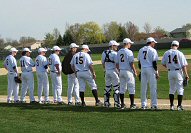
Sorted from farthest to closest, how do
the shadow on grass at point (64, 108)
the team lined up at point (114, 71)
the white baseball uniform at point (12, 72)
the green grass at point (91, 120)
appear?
the white baseball uniform at point (12, 72) → the shadow on grass at point (64, 108) → the team lined up at point (114, 71) → the green grass at point (91, 120)

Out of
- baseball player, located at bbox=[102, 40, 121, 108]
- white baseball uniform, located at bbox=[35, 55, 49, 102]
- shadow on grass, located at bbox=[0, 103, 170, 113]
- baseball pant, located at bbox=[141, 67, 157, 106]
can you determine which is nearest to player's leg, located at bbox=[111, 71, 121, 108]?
baseball player, located at bbox=[102, 40, 121, 108]

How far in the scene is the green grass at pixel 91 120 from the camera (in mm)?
8905

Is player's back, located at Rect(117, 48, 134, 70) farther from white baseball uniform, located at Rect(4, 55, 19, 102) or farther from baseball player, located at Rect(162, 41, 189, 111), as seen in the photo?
white baseball uniform, located at Rect(4, 55, 19, 102)

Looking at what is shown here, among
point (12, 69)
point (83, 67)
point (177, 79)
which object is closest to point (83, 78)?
point (83, 67)

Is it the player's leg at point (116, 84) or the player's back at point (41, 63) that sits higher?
the player's back at point (41, 63)

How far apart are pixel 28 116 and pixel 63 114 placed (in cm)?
Result: 95

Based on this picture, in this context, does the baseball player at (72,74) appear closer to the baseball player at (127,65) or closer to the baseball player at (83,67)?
the baseball player at (83,67)

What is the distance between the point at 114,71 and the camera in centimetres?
1220

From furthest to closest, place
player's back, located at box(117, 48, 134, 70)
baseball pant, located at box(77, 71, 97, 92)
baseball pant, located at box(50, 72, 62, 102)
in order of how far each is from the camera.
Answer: baseball pant, located at box(50, 72, 62, 102) < baseball pant, located at box(77, 71, 97, 92) < player's back, located at box(117, 48, 134, 70)

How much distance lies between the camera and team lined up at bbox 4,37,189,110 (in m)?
11.1

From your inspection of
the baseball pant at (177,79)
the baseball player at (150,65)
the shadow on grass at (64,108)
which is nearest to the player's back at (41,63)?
the shadow on grass at (64,108)

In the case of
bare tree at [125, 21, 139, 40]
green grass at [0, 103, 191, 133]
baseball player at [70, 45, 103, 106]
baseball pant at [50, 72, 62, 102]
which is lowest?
green grass at [0, 103, 191, 133]

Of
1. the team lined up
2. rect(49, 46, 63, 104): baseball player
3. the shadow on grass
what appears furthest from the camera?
rect(49, 46, 63, 104): baseball player

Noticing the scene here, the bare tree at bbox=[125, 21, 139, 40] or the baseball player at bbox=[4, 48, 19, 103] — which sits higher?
the bare tree at bbox=[125, 21, 139, 40]
